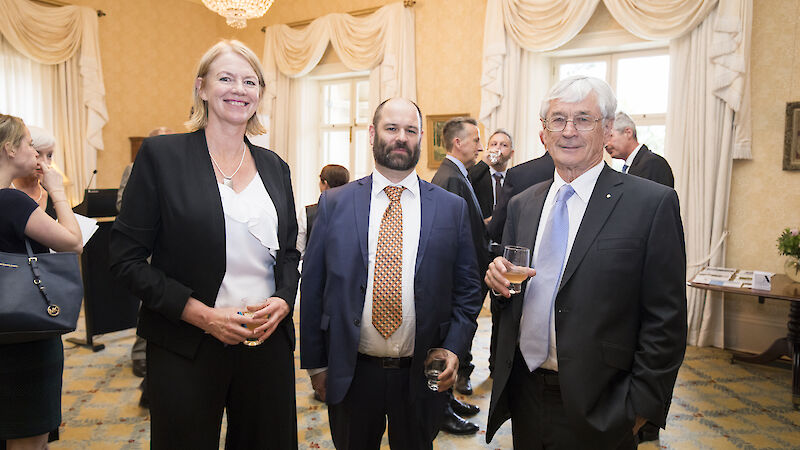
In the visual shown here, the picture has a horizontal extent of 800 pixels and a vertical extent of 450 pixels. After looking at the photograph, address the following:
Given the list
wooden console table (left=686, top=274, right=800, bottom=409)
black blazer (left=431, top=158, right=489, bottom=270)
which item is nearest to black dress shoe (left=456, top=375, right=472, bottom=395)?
black blazer (left=431, top=158, right=489, bottom=270)

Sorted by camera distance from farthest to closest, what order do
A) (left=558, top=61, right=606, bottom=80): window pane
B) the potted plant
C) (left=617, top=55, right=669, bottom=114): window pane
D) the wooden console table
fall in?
(left=558, top=61, right=606, bottom=80): window pane, (left=617, top=55, right=669, bottom=114): window pane, the potted plant, the wooden console table

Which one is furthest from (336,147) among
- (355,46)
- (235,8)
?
(235,8)

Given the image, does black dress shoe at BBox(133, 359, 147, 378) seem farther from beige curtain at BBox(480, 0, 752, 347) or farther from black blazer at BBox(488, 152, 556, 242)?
beige curtain at BBox(480, 0, 752, 347)

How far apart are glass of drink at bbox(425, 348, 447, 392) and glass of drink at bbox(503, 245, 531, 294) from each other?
0.37 m

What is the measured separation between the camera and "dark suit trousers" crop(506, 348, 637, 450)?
1658mm

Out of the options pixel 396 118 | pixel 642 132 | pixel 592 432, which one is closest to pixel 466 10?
pixel 642 132

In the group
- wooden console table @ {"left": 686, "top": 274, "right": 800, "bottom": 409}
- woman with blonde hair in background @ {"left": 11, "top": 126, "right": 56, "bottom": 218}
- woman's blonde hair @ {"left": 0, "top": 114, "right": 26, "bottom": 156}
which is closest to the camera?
woman's blonde hair @ {"left": 0, "top": 114, "right": 26, "bottom": 156}

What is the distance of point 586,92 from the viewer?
1682 millimetres

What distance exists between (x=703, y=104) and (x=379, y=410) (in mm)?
4824

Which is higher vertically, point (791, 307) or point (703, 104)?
point (703, 104)

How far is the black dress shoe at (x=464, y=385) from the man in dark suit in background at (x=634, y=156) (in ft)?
6.33

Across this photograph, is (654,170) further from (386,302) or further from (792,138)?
(386,302)

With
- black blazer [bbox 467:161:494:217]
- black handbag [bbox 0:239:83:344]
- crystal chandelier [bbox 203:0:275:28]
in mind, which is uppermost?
crystal chandelier [bbox 203:0:275:28]

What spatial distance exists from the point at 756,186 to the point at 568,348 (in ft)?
15.2
